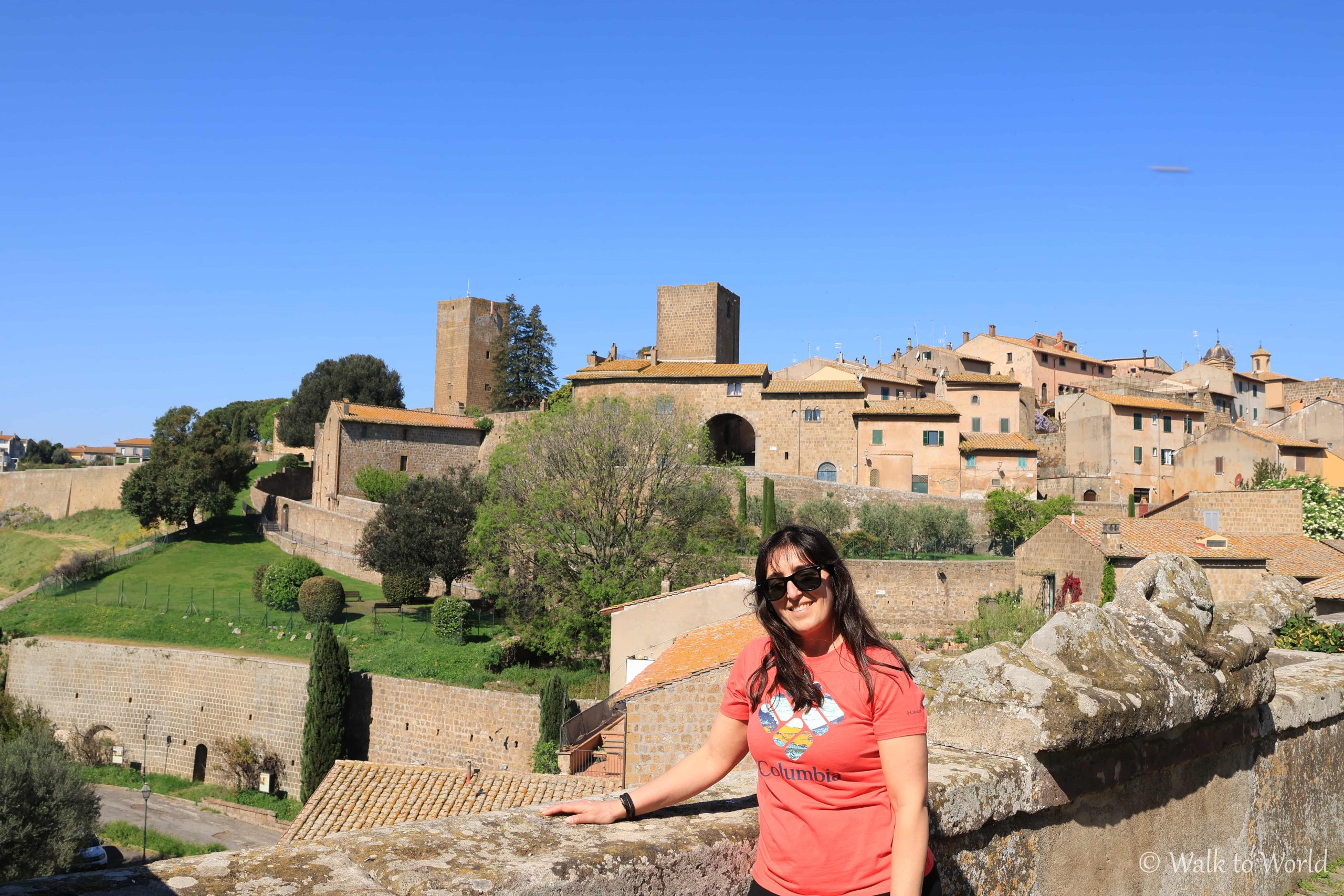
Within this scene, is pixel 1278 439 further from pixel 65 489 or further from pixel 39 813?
pixel 65 489

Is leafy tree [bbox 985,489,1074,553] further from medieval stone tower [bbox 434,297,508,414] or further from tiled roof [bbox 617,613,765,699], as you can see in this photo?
medieval stone tower [bbox 434,297,508,414]

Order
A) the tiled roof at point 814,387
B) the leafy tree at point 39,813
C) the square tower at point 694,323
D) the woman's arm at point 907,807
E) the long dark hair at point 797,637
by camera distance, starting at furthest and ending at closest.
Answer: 1. the square tower at point 694,323
2. the tiled roof at point 814,387
3. the leafy tree at point 39,813
4. the long dark hair at point 797,637
5. the woman's arm at point 907,807

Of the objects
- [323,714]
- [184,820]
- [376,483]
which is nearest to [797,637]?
[323,714]

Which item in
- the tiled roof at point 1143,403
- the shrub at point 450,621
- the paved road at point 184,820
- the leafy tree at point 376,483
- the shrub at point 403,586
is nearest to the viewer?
the paved road at point 184,820

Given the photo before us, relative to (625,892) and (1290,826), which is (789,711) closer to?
(625,892)

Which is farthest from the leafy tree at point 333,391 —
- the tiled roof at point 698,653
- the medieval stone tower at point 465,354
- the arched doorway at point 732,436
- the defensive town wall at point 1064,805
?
the defensive town wall at point 1064,805

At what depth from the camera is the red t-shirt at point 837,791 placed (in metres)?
2.26

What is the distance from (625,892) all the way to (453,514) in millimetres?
38387

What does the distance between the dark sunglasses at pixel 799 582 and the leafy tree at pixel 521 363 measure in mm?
65339

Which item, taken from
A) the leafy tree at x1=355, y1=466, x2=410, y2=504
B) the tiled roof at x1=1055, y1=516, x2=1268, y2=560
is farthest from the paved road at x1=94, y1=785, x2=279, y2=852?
the tiled roof at x1=1055, y1=516, x2=1268, y2=560

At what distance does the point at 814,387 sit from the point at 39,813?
3825 cm

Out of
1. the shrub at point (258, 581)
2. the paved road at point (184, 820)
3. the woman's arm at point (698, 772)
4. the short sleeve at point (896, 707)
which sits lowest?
the paved road at point (184, 820)

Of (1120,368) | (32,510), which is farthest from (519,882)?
(1120,368)

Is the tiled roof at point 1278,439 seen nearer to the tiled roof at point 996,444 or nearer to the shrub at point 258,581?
the tiled roof at point 996,444
